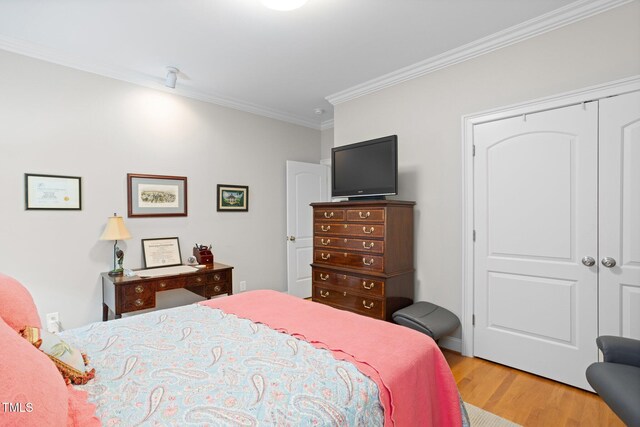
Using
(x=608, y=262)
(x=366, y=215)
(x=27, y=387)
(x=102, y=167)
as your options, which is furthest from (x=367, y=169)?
(x=27, y=387)

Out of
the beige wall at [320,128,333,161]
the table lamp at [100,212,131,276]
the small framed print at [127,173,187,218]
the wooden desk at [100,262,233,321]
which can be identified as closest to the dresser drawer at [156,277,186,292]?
the wooden desk at [100,262,233,321]

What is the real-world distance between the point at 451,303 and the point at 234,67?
3142 millimetres

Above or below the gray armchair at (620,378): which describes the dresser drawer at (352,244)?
above

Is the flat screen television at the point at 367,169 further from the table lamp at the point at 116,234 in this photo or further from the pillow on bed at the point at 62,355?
the pillow on bed at the point at 62,355

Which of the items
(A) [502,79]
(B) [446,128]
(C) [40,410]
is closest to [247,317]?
(C) [40,410]

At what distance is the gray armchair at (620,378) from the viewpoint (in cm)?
133

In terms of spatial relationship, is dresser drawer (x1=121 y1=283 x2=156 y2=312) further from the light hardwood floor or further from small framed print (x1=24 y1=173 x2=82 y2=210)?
the light hardwood floor

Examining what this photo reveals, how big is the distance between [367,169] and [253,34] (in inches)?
62.4

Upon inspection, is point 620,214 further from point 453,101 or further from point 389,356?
point 389,356

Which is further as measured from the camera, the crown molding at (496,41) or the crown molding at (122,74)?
the crown molding at (122,74)

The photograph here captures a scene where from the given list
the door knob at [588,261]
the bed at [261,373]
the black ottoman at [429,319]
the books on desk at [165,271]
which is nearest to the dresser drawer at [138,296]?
the books on desk at [165,271]

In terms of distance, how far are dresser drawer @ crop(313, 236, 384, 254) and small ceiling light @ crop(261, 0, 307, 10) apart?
1.95 meters

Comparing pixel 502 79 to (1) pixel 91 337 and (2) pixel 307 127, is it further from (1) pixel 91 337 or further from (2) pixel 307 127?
(1) pixel 91 337

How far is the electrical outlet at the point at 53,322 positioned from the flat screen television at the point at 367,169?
9.40ft
